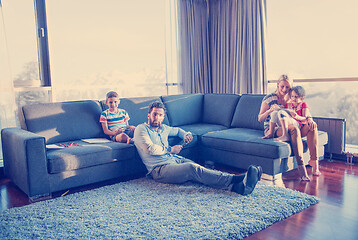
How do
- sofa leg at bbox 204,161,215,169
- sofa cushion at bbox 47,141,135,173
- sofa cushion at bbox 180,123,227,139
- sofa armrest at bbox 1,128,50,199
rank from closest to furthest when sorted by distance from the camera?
sofa armrest at bbox 1,128,50,199 → sofa cushion at bbox 47,141,135,173 → sofa leg at bbox 204,161,215,169 → sofa cushion at bbox 180,123,227,139

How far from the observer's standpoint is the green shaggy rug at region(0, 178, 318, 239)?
205 cm

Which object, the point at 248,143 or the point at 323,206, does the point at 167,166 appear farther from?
the point at 323,206

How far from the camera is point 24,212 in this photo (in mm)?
2432

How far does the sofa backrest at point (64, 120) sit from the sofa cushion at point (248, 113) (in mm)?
1585

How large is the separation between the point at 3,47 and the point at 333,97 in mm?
5453

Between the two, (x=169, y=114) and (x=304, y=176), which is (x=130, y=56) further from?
(x=304, y=176)

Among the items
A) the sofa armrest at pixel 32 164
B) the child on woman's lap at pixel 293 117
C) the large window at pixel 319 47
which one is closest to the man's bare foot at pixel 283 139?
the child on woman's lap at pixel 293 117

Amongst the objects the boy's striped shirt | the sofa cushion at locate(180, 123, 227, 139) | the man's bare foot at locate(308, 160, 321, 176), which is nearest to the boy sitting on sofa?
the boy's striped shirt

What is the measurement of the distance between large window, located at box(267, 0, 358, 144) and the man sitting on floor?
206 centimetres

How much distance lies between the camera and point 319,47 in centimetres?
578

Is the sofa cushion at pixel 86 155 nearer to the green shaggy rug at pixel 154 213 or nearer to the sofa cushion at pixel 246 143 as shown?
the green shaggy rug at pixel 154 213

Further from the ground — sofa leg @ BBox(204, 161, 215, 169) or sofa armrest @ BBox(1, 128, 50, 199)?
sofa armrest @ BBox(1, 128, 50, 199)

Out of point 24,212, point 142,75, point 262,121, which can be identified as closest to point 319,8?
point 262,121

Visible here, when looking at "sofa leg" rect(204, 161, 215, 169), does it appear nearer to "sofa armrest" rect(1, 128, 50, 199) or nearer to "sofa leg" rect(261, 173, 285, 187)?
"sofa leg" rect(261, 173, 285, 187)
